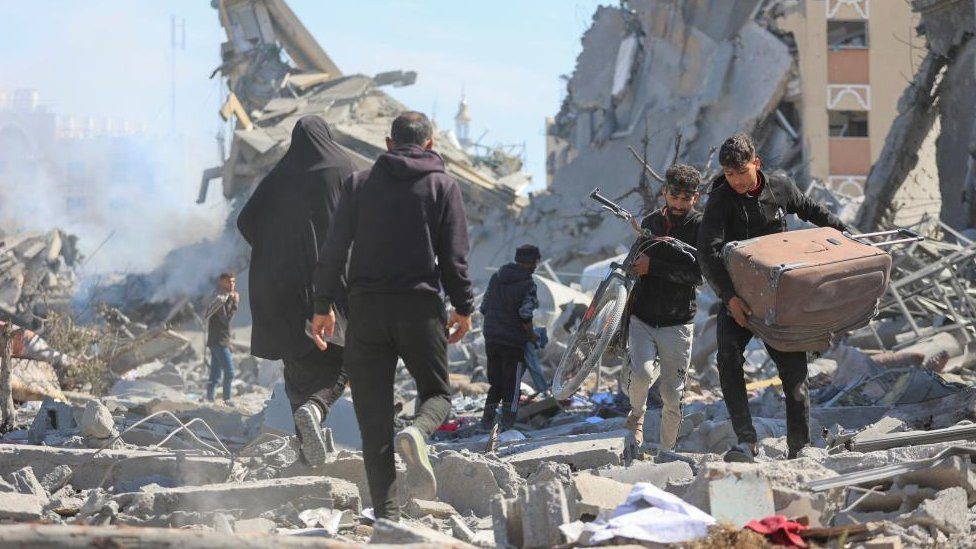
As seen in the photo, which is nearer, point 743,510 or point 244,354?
point 743,510

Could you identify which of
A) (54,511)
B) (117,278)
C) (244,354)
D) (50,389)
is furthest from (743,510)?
(117,278)

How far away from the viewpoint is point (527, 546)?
5.11 m

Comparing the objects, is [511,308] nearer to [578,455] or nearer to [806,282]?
[578,455]

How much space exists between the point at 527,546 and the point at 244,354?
21787 mm

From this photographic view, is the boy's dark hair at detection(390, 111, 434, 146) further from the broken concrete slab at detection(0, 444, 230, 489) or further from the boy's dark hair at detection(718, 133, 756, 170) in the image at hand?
the broken concrete slab at detection(0, 444, 230, 489)

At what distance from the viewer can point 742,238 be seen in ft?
22.6

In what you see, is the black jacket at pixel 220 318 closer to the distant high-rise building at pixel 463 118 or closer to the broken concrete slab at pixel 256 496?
the broken concrete slab at pixel 256 496

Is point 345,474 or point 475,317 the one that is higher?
point 345,474

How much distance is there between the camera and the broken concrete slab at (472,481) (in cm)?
678

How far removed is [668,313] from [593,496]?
101 inches

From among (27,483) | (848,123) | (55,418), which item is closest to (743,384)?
(27,483)

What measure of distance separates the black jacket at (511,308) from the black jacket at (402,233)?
573 cm

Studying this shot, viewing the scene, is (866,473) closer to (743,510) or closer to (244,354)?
(743,510)

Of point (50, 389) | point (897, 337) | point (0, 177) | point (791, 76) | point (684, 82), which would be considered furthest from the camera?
point (0, 177)
